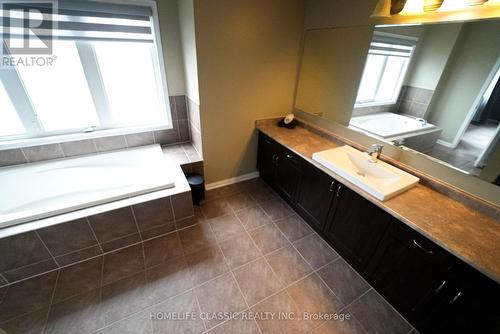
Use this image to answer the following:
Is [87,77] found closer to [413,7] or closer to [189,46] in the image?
[189,46]

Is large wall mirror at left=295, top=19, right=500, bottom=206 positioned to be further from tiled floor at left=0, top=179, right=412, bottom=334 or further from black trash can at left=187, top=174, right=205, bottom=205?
black trash can at left=187, top=174, right=205, bottom=205

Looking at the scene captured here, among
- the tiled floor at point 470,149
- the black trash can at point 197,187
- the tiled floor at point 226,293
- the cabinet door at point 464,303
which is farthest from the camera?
the black trash can at point 197,187

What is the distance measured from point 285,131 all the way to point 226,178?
0.98 m

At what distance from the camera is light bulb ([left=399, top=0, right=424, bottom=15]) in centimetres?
139

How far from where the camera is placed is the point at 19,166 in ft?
6.79

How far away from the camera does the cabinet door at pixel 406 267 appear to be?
3.75 feet

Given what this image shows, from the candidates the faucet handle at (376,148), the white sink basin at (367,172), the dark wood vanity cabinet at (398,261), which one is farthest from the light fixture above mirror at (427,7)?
the dark wood vanity cabinet at (398,261)

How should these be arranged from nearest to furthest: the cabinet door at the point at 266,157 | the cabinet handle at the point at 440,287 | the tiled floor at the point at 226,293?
1. the cabinet handle at the point at 440,287
2. the tiled floor at the point at 226,293
3. the cabinet door at the point at 266,157

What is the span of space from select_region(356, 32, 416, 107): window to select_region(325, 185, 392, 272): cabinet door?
36.0 inches

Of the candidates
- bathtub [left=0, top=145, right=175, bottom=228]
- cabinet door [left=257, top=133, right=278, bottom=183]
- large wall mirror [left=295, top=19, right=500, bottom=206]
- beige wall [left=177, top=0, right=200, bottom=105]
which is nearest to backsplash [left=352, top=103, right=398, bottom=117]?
large wall mirror [left=295, top=19, right=500, bottom=206]

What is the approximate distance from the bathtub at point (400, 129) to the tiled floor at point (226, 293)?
1.12 meters

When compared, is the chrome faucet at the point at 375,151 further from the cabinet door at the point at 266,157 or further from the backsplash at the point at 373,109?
the cabinet door at the point at 266,157

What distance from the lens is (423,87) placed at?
1481 millimetres

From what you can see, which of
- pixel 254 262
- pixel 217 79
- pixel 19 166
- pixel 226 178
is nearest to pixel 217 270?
pixel 254 262
